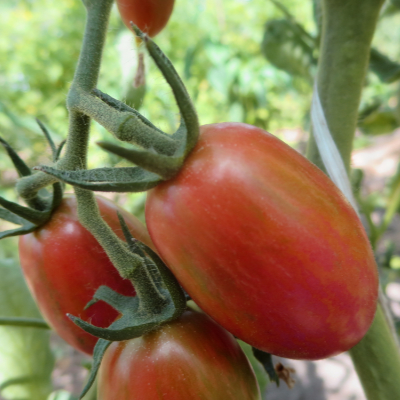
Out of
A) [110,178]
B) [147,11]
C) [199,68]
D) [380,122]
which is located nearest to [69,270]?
[110,178]

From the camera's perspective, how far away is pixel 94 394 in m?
0.45

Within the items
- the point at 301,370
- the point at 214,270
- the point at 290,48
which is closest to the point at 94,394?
the point at 214,270

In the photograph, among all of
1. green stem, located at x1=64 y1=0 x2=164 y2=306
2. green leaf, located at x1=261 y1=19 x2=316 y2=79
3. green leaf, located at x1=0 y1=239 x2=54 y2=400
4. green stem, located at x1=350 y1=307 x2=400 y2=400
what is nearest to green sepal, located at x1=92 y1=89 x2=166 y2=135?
green stem, located at x1=64 y1=0 x2=164 y2=306

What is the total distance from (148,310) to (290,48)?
24.3 inches

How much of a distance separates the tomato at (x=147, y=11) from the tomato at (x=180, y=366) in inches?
12.9

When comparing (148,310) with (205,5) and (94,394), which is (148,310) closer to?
(94,394)

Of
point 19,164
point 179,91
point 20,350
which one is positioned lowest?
point 20,350

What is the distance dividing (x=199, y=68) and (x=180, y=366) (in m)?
1.16

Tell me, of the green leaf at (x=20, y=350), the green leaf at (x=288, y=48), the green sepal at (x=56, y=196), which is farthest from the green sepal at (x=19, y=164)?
the green leaf at (x=288, y=48)

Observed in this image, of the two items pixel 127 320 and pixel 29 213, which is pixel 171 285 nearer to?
pixel 127 320

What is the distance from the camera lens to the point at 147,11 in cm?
45

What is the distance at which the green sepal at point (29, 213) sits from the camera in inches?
14.1

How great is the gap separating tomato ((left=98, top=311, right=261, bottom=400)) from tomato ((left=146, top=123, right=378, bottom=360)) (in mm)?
56

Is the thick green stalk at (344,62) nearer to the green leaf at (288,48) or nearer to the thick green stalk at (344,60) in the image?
the thick green stalk at (344,60)
